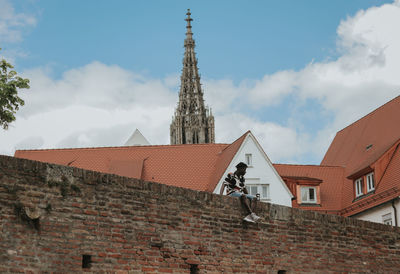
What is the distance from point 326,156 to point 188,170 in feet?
34.0

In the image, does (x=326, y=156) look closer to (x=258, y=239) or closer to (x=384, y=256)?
(x=384, y=256)

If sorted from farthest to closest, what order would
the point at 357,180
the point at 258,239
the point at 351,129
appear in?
the point at 351,129 → the point at 357,180 → the point at 258,239

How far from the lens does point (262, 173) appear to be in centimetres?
3953

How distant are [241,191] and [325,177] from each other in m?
28.2

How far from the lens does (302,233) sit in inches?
584

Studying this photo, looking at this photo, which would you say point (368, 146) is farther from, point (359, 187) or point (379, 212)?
point (379, 212)

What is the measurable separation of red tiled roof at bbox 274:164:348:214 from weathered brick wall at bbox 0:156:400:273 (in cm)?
2449

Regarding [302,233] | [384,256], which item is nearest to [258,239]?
[302,233]

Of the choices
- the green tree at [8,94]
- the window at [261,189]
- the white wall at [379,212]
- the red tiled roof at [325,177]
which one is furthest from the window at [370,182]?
the green tree at [8,94]

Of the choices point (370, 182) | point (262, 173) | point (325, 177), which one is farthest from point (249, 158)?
point (370, 182)

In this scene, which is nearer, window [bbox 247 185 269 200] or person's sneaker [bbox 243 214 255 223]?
person's sneaker [bbox 243 214 255 223]

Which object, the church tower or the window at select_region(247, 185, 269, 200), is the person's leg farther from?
the church tower

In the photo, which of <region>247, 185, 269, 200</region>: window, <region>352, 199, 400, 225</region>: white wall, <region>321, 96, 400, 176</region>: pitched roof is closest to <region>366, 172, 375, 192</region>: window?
<region>321, 96, 400, 176</region>: pitched roof

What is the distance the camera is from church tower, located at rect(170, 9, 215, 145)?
101 metres
